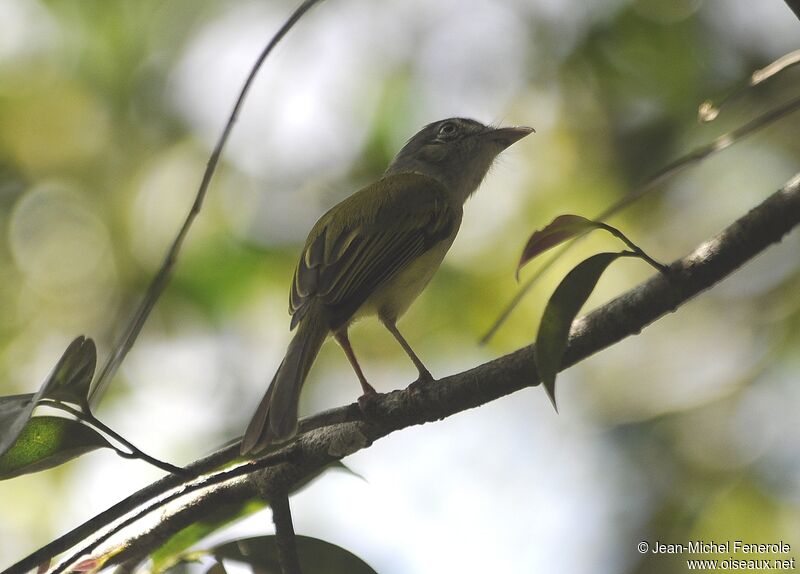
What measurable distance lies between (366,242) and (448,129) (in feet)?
6.39

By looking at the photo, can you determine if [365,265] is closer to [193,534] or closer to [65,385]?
[193,534]

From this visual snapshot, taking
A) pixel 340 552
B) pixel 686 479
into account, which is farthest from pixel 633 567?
pixel 340 552

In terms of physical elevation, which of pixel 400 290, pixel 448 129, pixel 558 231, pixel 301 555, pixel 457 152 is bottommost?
pixel 301 555

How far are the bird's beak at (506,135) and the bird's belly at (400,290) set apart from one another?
1.37m

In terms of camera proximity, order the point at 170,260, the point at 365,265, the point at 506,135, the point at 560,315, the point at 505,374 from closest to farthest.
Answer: the point at 560,315, the point at 505,374, the point at 170,260, the point at 365,265, the point at 506,135

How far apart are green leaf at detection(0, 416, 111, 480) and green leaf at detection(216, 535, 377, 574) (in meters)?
0.53

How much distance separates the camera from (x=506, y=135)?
5480 millimetres

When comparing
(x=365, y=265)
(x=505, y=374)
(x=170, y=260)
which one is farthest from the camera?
(x=365, y=265)

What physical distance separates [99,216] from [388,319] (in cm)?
297

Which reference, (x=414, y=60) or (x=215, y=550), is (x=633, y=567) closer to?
(x=215, y=550)

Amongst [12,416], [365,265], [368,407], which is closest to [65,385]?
[12,416]

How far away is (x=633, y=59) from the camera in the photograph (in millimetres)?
5980

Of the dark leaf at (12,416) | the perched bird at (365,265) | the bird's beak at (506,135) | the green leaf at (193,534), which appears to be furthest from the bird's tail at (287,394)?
the bird's beak at (506,135)

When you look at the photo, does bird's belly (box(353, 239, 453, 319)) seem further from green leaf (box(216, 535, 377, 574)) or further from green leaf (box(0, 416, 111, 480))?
green leaf (box(0, 416, 111, 480))
